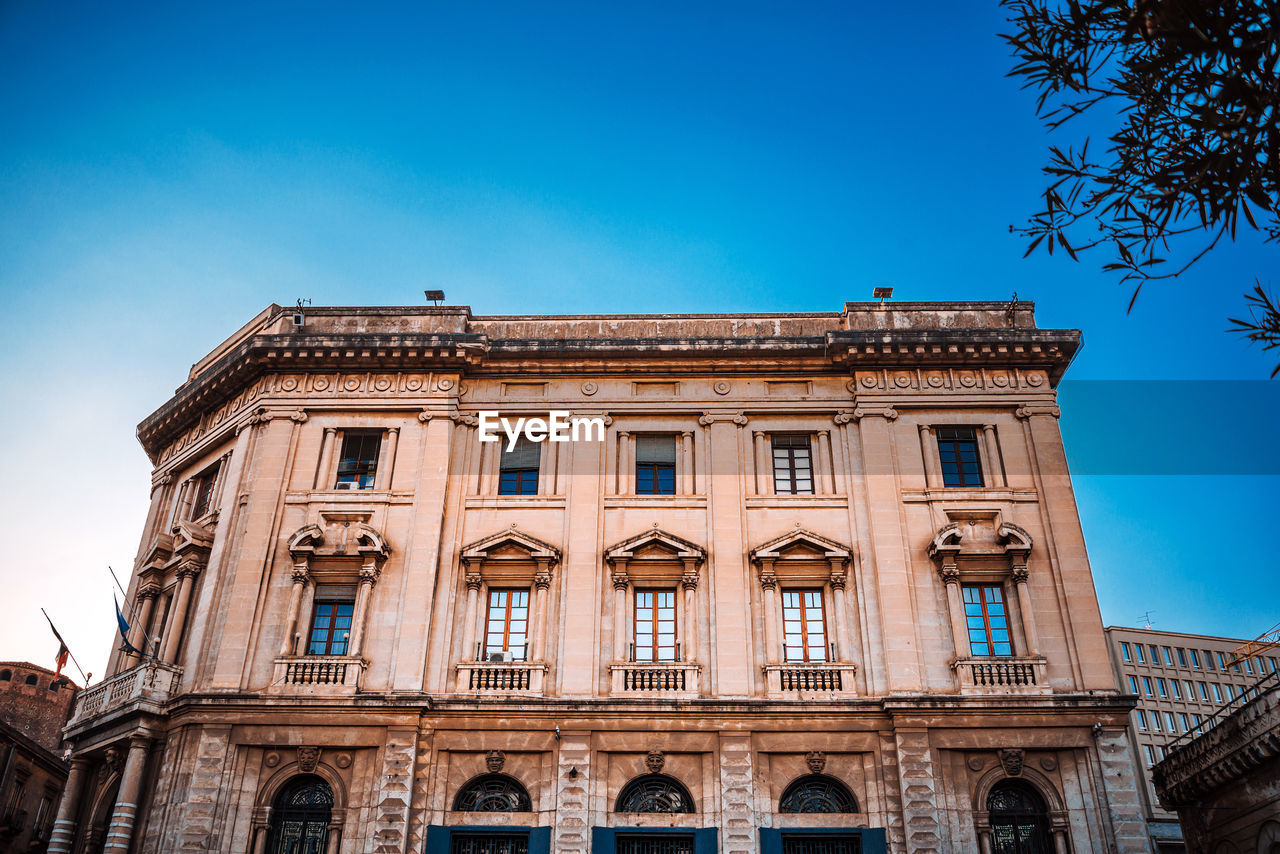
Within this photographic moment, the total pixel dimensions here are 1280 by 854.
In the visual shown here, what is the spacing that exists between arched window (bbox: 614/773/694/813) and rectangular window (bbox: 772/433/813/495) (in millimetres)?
7915

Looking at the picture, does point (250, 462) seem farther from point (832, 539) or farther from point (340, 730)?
point (832, 539)

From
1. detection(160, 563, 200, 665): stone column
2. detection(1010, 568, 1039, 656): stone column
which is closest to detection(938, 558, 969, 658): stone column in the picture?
detection(1010, 568, 1039, 656): stone column

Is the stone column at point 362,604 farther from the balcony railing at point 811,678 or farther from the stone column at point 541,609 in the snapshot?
the balcony railing at point 811,678

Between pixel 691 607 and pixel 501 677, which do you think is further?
pixel 691 607

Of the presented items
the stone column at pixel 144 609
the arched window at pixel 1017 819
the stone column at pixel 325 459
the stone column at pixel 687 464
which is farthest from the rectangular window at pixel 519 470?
the arched window at pixel 1017 819

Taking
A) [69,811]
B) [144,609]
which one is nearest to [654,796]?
[69,811]

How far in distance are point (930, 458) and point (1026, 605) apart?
14.4 feet

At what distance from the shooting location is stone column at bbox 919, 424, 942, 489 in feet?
85.0

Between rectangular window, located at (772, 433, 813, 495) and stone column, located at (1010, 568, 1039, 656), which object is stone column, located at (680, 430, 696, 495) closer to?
rectangular window, located at (772, 433, 813, 495)

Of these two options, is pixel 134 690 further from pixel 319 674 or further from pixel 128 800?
pixel 319 674

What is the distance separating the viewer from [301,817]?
22.6m

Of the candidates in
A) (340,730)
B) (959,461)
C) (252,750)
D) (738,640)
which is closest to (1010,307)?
(959,461)

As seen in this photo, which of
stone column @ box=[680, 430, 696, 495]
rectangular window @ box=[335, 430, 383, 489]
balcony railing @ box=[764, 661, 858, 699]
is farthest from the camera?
rectangular window @ box=[335, 430, 383, 489]

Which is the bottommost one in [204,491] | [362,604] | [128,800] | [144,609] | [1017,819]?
[1017,819]
